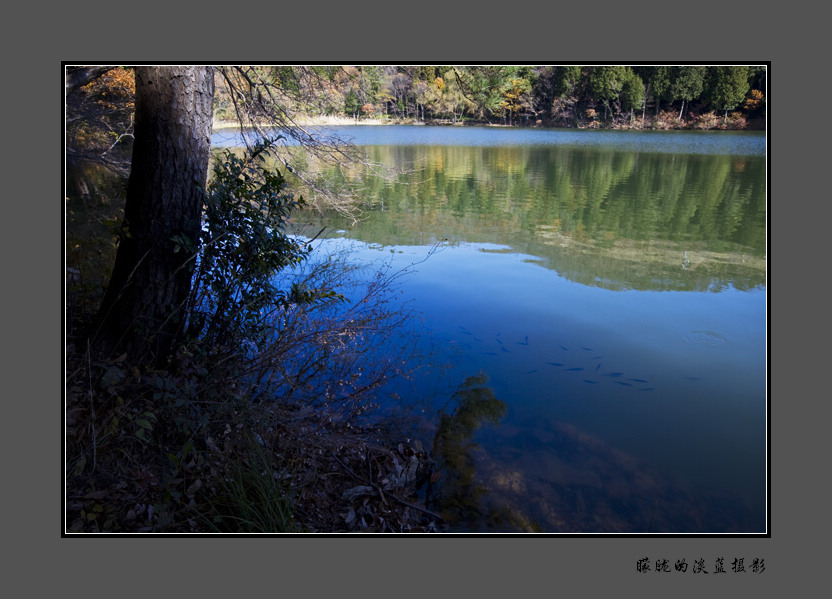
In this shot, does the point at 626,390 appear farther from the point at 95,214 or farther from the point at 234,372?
the point at 95,214

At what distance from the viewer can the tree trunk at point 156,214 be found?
3469mm

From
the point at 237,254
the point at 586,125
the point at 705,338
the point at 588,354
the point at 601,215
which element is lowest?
the point at 588,354

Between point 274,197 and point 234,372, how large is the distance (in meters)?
1.23

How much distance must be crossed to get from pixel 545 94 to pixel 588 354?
83.3 ft

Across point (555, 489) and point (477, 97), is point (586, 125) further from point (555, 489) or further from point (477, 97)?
point (555, 489)

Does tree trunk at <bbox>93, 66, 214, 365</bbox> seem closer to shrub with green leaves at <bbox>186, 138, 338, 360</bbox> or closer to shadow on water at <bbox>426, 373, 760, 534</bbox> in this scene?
shrub with green leaves at <bbox>186, 138, 338, 360</bbox>

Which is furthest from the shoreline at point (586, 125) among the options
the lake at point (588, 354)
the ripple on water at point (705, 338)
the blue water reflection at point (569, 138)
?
the ripple on water at point (705, 338)

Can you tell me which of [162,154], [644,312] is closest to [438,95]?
[644,312]

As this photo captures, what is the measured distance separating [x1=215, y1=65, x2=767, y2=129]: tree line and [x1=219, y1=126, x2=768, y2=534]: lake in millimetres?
880

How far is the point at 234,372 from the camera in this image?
373 cm

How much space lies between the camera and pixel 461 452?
158 inches

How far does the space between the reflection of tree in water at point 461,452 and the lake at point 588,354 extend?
15 millimetres

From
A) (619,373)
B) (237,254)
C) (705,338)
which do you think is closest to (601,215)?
(705,338)

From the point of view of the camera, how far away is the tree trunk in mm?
3469
